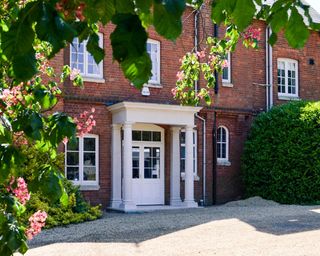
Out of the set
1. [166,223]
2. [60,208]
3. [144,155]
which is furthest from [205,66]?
[144,155]

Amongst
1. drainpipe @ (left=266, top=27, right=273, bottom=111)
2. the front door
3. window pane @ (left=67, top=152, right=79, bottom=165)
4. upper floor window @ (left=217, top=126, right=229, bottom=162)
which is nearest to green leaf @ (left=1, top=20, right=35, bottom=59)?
window pane @ (left=67, top=152, right=79, bottom=165)

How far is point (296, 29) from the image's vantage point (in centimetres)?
238

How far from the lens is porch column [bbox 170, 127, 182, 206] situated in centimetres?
1895

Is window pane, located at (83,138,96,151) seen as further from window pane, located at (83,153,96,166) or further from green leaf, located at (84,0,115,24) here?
green leaf, located at (84,0,115,24)

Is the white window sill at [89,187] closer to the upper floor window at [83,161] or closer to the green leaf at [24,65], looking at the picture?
the upper floor window at [83,161]

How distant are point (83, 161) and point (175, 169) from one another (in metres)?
3.06

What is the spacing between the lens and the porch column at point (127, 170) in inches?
678

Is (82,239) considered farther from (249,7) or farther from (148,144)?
(249,7)

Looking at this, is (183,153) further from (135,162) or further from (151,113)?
(151,113)

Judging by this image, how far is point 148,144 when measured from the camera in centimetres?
1905

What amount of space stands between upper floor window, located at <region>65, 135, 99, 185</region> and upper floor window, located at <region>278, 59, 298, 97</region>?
794cm

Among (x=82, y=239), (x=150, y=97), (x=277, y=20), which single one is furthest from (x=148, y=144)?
(x=277, y=20)

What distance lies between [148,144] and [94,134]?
1942 mm

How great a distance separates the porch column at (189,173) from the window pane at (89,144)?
2.93 meters
